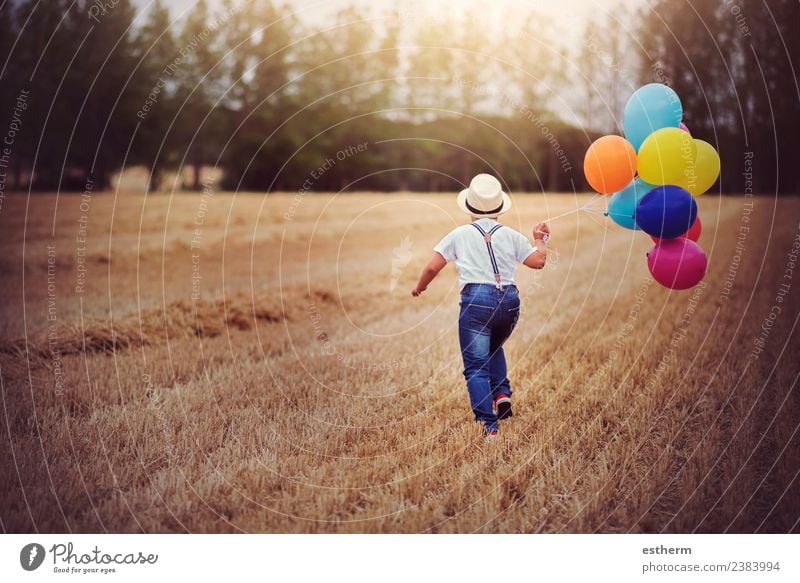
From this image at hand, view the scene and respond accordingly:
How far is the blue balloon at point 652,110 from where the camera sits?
16.1 feet

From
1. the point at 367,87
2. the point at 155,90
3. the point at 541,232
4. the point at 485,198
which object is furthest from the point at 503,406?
the point at 367,87

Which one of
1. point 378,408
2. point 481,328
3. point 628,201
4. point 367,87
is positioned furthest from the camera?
point 367,87

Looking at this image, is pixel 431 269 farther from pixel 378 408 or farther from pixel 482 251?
pixel 378 408

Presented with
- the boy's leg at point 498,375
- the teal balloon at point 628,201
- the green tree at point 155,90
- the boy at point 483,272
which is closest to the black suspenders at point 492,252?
the boy at point 483,272

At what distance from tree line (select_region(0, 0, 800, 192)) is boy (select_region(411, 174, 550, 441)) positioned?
271 centimetres

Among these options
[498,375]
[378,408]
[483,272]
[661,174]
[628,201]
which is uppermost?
[661,174]

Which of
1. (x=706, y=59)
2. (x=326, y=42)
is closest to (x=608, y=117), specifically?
(x=706, y=59)

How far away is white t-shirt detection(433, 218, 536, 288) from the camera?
15.7 feet

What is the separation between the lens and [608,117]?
15.2 metres

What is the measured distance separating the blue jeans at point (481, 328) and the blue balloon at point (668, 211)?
41.1 inches

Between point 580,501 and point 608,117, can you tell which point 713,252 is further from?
point 580,501

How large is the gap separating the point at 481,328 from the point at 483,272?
0.38 m

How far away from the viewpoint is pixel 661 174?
4.79 m
